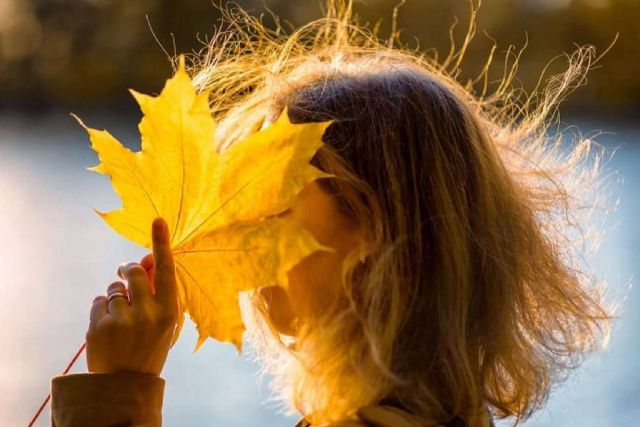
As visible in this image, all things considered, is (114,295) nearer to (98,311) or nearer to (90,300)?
(98,311)

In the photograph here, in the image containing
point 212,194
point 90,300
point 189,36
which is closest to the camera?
point 212,194

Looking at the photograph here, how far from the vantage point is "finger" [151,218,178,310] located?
2.41 ft

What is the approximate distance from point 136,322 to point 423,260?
208 mm

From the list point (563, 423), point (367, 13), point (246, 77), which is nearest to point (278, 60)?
point (246, 77)

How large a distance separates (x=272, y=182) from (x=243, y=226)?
4 centimetres

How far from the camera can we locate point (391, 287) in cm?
78

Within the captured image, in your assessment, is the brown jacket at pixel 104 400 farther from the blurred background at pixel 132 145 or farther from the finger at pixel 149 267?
the blurred background at pixel 132 145

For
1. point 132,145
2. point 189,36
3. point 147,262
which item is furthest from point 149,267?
point 132,145

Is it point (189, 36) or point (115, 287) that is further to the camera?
point (189, 36)

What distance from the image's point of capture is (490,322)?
0.81 metres

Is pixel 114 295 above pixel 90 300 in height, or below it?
below

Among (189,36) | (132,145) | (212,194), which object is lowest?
(212,194)

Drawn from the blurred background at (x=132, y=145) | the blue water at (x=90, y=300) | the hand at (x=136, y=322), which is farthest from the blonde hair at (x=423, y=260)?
the blurred background at (x=132, y=145)

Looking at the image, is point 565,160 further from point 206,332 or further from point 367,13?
A: point 367,13
